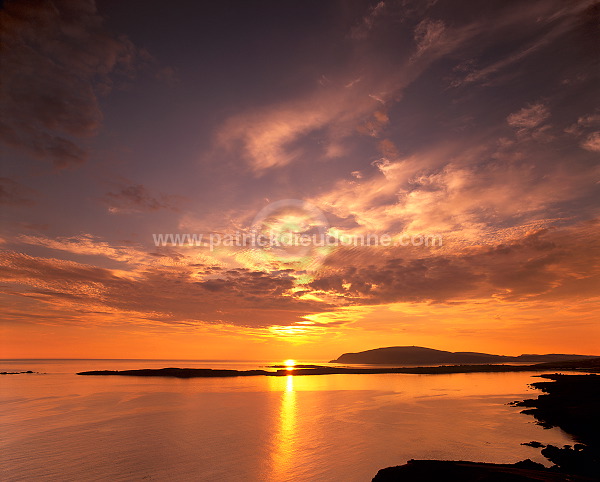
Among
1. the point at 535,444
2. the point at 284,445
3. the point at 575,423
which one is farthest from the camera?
the point at 575,423

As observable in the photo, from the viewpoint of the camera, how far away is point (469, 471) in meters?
17.3

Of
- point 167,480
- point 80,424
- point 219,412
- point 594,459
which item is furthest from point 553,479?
point 80,424

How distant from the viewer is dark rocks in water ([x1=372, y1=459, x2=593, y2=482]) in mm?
15837

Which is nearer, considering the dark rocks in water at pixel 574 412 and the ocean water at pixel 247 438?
the ocean water at pixel 247 438

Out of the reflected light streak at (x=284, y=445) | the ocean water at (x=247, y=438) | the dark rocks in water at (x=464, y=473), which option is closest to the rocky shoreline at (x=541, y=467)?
the dark rocks in water at (x=464, y=473)

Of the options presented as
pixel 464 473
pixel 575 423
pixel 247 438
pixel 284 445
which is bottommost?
pixel 284 445

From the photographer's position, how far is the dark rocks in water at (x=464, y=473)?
1584cm

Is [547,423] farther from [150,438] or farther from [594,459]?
[150,438]

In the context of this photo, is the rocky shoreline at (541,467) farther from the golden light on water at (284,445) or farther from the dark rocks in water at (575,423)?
the golden light on water at (284,445)

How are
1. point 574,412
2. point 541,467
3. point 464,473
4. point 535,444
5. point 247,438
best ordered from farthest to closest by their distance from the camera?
point 574,412
point 247,438
point 535,444
point 541,467
point 464,473

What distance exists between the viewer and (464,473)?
55.9 feet

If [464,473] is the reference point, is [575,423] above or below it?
below

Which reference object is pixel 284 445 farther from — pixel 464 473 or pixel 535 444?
pixel 535 444

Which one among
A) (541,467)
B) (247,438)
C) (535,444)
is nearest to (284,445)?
(247,438)
